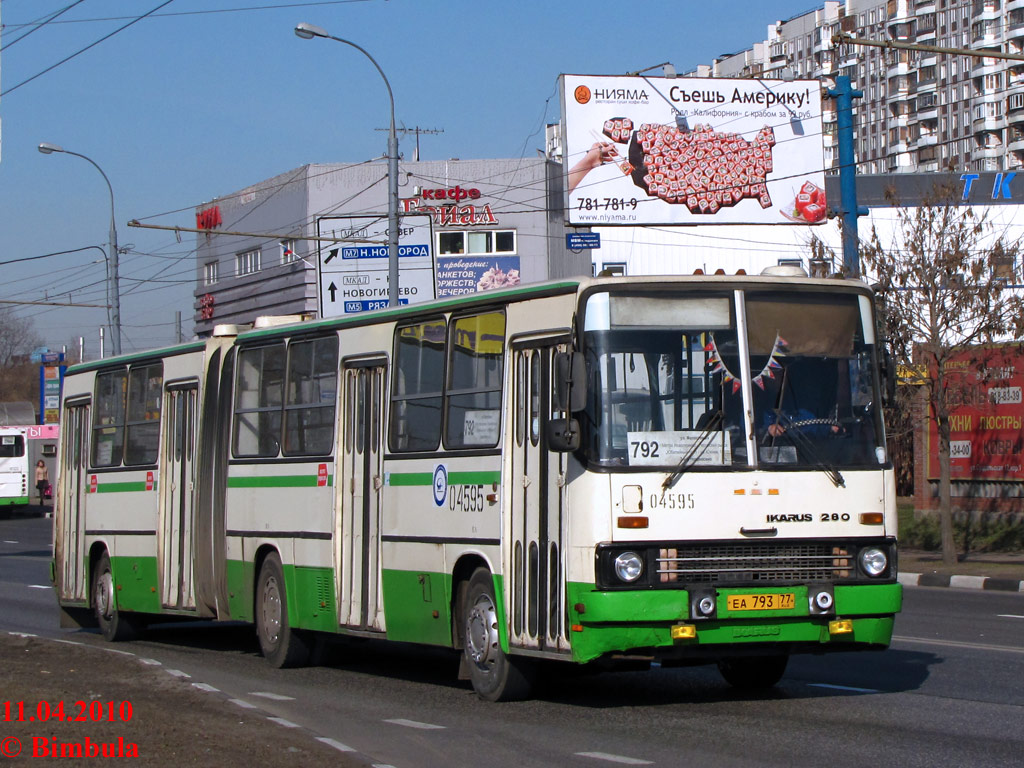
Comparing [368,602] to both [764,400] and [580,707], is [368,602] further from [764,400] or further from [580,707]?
[764,400]

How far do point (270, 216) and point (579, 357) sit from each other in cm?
5385

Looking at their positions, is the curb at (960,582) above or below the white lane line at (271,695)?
above

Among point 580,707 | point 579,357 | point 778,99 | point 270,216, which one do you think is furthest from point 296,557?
point 270,216

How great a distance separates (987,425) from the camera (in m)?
27.5

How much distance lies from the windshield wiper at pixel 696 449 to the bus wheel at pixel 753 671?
1964 millimetres

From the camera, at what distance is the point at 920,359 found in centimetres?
2475

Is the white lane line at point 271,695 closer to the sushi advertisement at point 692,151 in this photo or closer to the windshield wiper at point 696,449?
the windshield wiper at point 696,449

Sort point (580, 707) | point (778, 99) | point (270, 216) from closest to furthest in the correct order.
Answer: point (580, 707)
point (778, 99)
point (270, 216)

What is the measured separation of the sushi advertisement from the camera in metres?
42.7

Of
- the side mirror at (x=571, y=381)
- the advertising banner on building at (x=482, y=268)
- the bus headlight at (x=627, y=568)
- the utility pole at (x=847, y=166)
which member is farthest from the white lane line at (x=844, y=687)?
the advertising banner on building at (x=482, y=268)

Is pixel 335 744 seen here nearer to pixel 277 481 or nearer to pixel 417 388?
pixel 417 388

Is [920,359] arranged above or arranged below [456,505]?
above

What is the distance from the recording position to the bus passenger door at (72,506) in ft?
56.6

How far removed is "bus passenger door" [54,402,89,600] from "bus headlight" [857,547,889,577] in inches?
391
